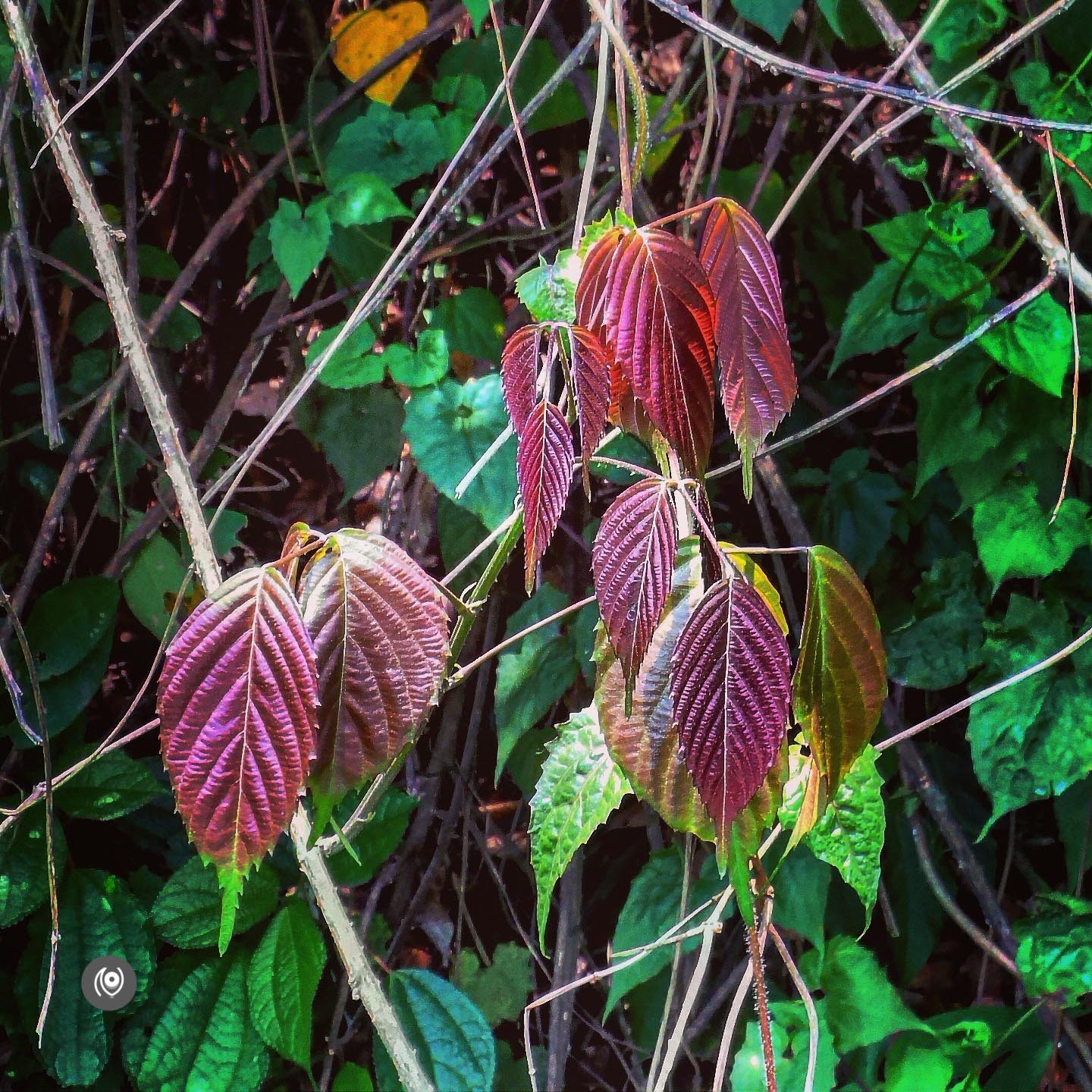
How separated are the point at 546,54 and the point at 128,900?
1082 millimetres

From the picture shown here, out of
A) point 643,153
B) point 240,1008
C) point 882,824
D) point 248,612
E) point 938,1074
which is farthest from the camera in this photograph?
point 240,1008

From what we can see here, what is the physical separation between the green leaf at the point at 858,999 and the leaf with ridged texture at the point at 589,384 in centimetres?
82

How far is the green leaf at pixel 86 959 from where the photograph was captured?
3.77ft

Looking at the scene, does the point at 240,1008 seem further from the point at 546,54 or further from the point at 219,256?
the point at 546,54

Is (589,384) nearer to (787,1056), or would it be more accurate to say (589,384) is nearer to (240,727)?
(240,727)

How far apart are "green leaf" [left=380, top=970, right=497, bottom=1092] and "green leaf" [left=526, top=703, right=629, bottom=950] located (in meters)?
0.59

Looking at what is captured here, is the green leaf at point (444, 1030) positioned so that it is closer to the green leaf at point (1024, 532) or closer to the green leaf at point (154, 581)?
the green leaf at point (154, 581)

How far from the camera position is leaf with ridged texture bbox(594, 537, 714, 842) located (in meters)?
0.54

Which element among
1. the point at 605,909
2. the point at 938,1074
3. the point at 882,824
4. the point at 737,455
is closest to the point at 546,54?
the point at 737,455

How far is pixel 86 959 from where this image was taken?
1163 millimetres

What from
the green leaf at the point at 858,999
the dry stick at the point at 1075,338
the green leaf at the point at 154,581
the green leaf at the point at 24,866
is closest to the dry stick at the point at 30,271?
the green leaf at the point at 154,581

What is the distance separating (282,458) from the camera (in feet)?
4.61

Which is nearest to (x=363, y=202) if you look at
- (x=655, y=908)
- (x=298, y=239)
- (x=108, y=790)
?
(x=298, y=239)
